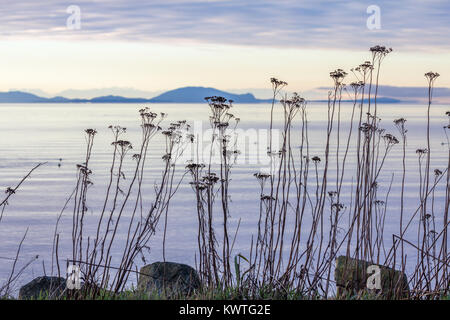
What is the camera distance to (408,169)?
14.9 meters

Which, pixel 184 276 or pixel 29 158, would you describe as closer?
pixel 184 276

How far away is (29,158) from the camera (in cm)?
1744

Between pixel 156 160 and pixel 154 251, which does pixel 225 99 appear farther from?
pixel 156 160

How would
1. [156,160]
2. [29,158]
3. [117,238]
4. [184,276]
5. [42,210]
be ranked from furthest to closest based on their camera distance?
[29,158], [156,160], [42,210], [117,238], [184,276]

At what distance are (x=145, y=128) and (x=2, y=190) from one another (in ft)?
25.1

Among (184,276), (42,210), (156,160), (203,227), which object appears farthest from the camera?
(156,160)

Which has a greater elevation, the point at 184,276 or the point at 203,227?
the point at 203,227

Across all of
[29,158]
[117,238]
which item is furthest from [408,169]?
[29,158]

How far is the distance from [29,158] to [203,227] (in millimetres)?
14305
